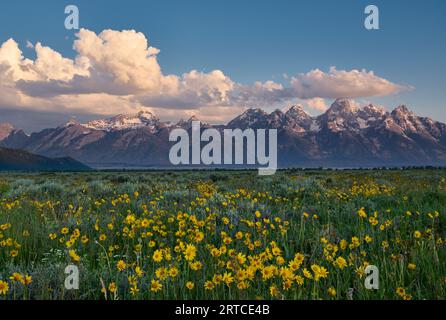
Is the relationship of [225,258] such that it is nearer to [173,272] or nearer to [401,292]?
[173,272]

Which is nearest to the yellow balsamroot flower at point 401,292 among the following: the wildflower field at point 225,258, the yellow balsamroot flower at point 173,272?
the wildflower field at point 225,258

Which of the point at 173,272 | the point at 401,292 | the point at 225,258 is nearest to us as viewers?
the point at 401,292

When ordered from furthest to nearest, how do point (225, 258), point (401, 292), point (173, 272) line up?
1. point (225, 258)
2. point (173, 272)
3. point (401, 292)

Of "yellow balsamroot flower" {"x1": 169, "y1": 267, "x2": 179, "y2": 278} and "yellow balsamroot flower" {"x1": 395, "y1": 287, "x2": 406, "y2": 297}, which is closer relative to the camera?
"yellow balsamroot flower" {"x1": 395, "y1": 287, "x2": 406, "y2": 297}

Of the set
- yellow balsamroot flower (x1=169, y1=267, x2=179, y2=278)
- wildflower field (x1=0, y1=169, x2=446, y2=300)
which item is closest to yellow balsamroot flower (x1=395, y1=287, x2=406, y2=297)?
wildflower field (x1=0, y1=169, x2=446, y2=300)

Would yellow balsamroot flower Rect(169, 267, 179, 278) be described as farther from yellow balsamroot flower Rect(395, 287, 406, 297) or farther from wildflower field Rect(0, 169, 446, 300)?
yellow balsamroot flower Rect(395, 287, 406, 297)

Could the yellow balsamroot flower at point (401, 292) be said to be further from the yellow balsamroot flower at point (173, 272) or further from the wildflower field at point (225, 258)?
the yellow balsamroot flower at point (173, 272)

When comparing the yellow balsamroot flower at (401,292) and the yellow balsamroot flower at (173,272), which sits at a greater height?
the yellow balsamroot flower at (173,272)

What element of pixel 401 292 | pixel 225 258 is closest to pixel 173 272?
pixel 225 258

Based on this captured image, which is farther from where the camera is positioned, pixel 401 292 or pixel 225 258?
pixel 225 258

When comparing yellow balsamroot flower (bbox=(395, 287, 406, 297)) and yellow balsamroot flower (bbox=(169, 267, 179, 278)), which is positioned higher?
yellow balsamroot flower (bbox=(169, 267, 179, 278))
